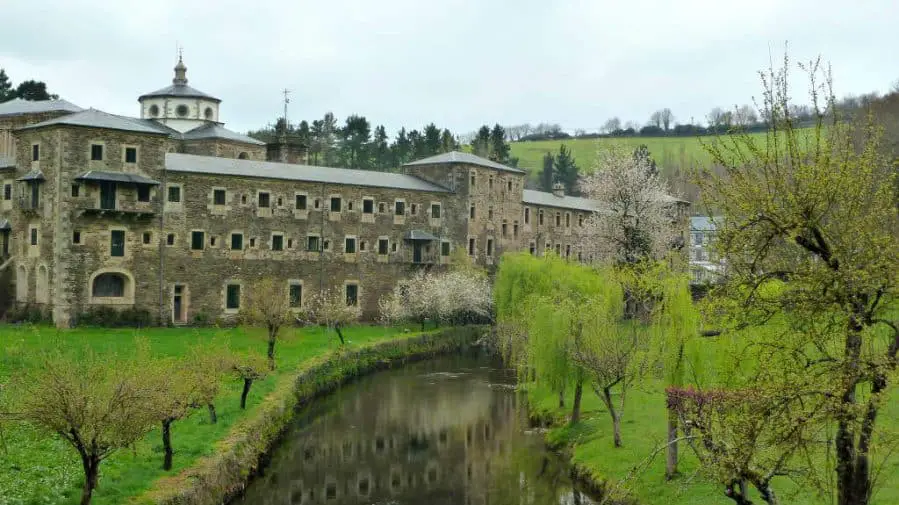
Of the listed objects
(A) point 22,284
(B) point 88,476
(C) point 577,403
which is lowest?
(C) point 577,403

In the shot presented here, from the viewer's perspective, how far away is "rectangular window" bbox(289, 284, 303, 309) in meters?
56.3

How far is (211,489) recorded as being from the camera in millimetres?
21375

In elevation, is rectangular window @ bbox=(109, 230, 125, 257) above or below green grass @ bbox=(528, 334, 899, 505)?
above

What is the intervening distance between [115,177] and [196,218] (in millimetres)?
5625

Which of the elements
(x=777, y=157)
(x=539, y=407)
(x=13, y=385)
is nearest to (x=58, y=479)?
(x=13, y=385)

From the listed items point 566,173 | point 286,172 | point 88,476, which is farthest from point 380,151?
point 88,476

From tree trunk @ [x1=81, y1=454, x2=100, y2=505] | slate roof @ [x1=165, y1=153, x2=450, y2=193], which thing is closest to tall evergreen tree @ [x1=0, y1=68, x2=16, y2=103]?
slate roof @ [x1=165, y1=153, x2=450, y2=193]

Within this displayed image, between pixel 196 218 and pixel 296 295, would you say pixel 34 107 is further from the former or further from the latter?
pixel 296 295

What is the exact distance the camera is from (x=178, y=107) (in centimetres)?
7200

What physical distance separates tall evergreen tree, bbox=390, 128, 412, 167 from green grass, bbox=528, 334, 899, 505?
77.6m

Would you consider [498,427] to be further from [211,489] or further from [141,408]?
[141,408]

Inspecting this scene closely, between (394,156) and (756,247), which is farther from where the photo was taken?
(394,156)

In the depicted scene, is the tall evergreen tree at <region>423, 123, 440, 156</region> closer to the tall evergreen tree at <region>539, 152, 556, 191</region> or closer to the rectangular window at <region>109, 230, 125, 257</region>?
the tall evergreen tree at <region>539, 152, 556, 191</region>

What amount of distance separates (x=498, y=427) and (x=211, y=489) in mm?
13639
